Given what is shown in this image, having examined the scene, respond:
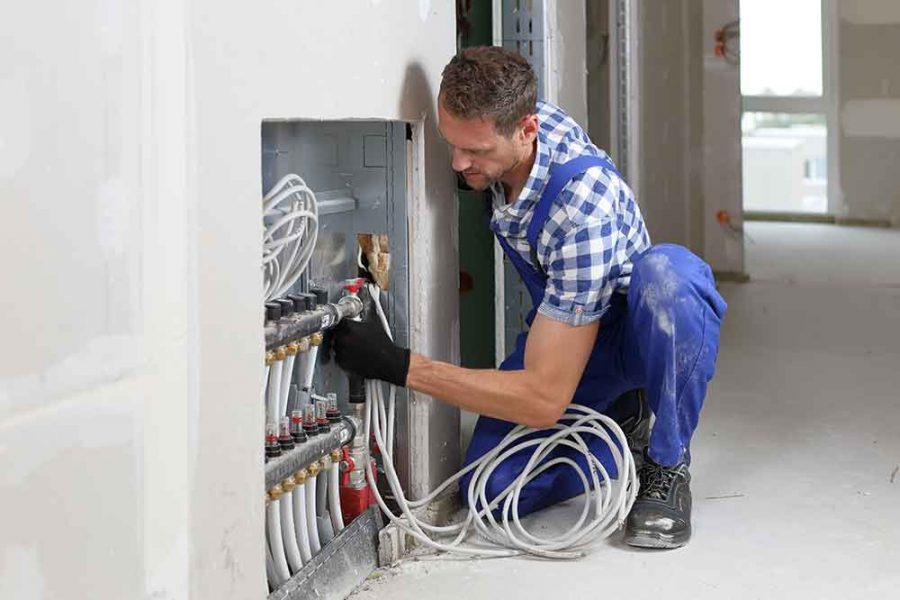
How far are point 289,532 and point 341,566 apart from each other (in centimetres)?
15

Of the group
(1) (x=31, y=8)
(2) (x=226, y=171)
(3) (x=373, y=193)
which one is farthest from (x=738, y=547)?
(1) (x=31, y=8)

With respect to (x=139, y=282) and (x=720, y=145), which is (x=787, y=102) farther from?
(x=139, y=282)

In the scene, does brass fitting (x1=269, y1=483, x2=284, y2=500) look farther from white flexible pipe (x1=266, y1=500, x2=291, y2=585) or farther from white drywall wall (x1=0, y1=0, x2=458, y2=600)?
white drywall wall (x1=0, y1=0, x2=458, y2=600)

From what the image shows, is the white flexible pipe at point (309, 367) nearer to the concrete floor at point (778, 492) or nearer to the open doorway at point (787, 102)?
the concrete floor at point (778, 492)

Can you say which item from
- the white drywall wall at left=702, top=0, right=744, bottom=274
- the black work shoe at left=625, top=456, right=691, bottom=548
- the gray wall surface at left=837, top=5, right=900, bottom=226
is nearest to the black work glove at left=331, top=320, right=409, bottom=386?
the black work shoe at left=625, top=456, right=691, bottom=548

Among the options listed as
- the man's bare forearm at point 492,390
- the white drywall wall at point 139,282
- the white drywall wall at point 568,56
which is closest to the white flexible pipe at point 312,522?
the man's bare forearm at point 492,390

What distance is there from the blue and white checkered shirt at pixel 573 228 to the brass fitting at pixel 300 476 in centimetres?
61

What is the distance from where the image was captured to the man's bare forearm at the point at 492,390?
8.56 feet

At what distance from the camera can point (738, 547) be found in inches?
106

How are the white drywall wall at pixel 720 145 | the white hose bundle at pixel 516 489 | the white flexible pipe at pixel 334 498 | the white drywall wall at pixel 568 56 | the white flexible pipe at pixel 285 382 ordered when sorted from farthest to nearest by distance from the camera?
the white drywall wall at pixel 720 145, the white drywall wall at pixel 568 56, the white hose bundle at pixel 516 489, the white flexible pipe at pixel 334 498, the white flexible pipe at pixel 285 382

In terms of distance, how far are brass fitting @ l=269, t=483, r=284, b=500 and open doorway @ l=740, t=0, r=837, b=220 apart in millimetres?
6224

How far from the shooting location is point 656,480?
9.27ft

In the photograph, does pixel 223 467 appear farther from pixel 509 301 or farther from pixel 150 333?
pixel 509 301

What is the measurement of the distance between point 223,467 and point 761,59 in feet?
24.6
